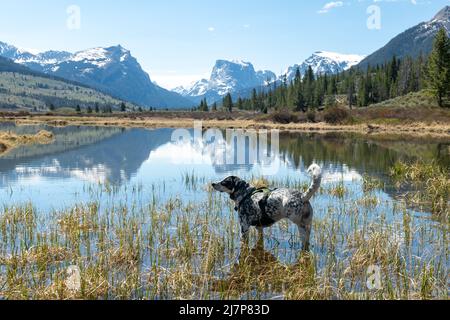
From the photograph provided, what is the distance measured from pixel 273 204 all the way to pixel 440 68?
95.1m

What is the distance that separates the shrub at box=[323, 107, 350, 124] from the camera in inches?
3543

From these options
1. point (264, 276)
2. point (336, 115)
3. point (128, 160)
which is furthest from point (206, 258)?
point (336, 115)

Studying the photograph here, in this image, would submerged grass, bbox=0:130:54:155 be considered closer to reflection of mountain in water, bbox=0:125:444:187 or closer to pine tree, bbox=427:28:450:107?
reflection of mountain in water, bbox=0:125:444:187

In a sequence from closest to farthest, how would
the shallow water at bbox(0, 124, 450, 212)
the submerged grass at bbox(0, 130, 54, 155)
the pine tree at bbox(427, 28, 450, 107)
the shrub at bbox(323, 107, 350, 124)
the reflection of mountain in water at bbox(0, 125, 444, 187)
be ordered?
the shallow water at bbox(0, 124, 450, 212) < the reflection of mountain in water at bbox(0, 125, 444, 187) < the submerged grass at bbox(0, 130, 54, 155) < the shrub at bbox(323, 107, 350, 124) < the pine tree at bbox(427, 28, 450, 107)

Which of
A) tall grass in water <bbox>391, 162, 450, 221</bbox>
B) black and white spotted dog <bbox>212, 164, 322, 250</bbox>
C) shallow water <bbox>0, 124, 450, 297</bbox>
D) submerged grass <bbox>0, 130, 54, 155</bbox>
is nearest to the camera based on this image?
black and white spotted dog <bbox>212, 164, 322, 250</bbox>

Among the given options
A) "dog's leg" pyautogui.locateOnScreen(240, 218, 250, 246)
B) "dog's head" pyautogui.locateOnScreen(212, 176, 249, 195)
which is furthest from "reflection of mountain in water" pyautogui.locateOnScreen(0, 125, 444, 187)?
"dog's leg" pyautogui.locateOnScreen(240, 218, 250, 246)

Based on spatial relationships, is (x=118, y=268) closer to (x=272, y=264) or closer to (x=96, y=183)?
(x=272, y=264)

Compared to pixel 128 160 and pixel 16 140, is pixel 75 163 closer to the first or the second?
pixel 128 160

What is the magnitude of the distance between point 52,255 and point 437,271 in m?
9.17

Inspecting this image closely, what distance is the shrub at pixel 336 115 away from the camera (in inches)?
3543

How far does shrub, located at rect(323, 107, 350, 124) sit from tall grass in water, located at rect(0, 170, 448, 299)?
7648 cm

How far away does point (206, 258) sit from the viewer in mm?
10234

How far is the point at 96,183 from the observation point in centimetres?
2403
